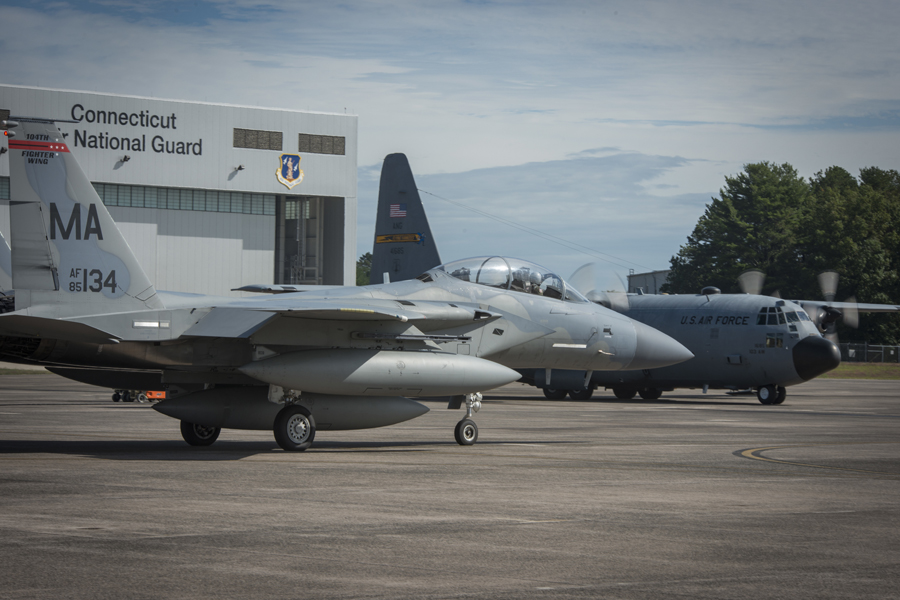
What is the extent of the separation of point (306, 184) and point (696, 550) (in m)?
61.1

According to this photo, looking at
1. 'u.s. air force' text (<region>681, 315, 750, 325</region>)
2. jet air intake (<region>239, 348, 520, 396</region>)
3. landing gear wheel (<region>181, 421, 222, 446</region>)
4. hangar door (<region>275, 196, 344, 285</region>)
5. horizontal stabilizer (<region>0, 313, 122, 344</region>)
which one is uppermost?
hangar door (<region>275, 196, 344, 285</region>)

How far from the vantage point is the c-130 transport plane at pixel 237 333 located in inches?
561

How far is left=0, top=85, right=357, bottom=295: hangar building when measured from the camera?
201 feet

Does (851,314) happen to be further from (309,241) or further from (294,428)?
(309,241)

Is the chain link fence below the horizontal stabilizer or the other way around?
below

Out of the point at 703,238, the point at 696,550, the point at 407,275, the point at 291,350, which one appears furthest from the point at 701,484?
the point at 703,238

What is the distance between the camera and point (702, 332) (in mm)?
36875

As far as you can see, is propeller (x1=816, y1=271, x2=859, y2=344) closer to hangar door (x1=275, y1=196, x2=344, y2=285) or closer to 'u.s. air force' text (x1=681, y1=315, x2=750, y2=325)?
'u.s. air force' text (x1=681, y1=315, x2=750, y2=325)

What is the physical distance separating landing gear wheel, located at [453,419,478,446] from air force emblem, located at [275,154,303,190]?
51.0 m

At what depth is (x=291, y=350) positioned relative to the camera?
16.3m

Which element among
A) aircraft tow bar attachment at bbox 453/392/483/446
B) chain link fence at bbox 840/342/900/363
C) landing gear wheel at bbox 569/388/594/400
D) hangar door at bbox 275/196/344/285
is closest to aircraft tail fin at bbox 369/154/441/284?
landing gear wheel at bbox 569/388/594/400

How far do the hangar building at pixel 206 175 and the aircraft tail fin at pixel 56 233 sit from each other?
4829cm

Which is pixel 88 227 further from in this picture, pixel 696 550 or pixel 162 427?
pixel 696 550

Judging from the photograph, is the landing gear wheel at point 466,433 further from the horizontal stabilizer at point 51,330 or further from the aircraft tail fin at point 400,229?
the aircraft tail fin at point 400,229
